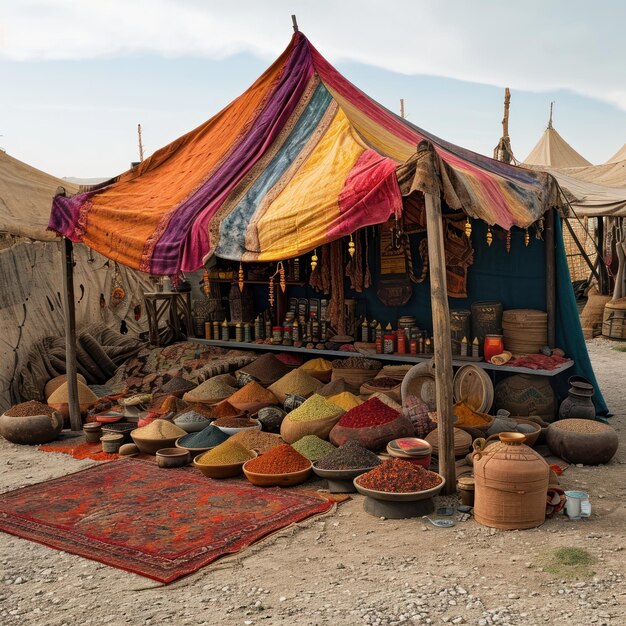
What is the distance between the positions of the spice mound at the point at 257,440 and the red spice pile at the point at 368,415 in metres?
0.56

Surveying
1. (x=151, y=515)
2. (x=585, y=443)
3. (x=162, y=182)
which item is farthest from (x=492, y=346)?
(x=151, y=515)

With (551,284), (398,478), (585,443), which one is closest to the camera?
(398,478)

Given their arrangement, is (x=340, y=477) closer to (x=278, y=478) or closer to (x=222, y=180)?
(x=278, y=478)

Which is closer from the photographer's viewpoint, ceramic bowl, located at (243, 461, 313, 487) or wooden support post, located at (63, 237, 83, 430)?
ceramic bowl, located at (243, 461, 313, 487)

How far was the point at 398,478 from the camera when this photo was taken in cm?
443

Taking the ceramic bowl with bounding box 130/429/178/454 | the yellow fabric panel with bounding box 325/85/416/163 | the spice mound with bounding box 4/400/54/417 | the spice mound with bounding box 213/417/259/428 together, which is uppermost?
the yellow fabric panel with bounding box 325/85/416/163

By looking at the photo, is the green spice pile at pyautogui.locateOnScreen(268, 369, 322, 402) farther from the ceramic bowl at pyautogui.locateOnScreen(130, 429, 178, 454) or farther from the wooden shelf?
the ceramic bowl at pyautogui.locateOnScreen(130, 429, 178, 454)

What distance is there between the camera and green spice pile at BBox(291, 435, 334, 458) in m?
5.30

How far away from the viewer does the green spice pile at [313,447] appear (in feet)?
17.4

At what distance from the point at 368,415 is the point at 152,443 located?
1.89 metres

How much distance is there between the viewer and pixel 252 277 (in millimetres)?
8961

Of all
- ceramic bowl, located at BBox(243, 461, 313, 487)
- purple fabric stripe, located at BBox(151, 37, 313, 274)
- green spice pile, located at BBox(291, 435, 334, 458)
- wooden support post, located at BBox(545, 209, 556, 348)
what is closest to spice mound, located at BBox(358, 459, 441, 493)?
ceramic bowl, located at BBox(243, 461, 313, 487)

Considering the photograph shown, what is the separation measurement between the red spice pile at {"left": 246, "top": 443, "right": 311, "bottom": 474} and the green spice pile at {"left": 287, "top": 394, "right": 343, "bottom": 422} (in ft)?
1.65

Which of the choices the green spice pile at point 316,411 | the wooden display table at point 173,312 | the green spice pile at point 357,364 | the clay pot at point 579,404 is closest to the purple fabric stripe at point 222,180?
the green spice pile at point 316,411
